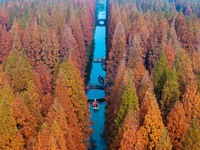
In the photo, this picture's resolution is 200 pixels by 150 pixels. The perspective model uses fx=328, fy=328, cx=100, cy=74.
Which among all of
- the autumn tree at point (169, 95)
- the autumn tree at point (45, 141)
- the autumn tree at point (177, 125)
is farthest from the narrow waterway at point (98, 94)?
the autumn tree at point (45, 141)

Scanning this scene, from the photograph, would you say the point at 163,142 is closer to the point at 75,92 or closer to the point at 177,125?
the point at 177,125

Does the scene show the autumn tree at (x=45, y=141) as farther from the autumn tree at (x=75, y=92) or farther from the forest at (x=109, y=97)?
the autumn tree at (x=75, y=92)

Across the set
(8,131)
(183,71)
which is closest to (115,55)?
(183,71)

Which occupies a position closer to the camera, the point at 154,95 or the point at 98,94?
the point at 154,95

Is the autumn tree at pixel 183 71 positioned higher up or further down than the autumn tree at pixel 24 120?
higher up

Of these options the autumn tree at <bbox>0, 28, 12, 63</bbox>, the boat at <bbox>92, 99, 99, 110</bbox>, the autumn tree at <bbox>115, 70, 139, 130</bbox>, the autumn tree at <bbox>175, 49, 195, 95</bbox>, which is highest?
the autumn tree at <bbox>0, 28, 12, 63</bbox>

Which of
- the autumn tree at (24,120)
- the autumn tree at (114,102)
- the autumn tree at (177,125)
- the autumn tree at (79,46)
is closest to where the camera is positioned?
the autumn tree at (177,125)

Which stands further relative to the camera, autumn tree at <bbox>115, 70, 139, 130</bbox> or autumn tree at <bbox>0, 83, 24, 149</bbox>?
autumn tree at <bbox>115, 70, 139, 130</bbox>

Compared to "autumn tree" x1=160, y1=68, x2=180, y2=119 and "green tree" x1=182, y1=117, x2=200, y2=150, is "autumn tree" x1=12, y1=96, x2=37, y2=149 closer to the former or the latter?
"autumn tree" x1=160, y1=68, x2=180, y2=119

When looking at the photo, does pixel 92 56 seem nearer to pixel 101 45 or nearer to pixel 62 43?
pixel 101 45

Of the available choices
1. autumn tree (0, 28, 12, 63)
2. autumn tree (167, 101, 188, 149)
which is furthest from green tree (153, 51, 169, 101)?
autumn tree (0, 28, 12, 63)

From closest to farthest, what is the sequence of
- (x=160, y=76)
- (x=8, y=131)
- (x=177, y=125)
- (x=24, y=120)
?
(x=8, y=131) < (x=177, y=125) < (x=24, y=120) < (x=160, y=76)

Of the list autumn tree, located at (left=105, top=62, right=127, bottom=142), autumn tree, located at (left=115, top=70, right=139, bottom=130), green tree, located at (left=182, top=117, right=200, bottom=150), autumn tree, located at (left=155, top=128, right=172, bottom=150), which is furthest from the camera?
autumn tree, located at (left=105, top=62, right=127, bottom=142)
